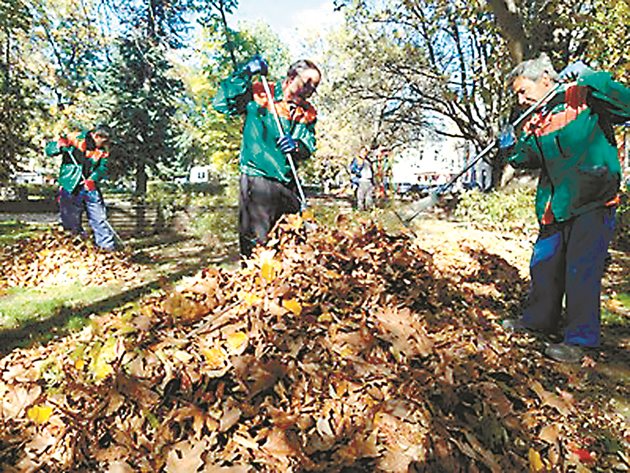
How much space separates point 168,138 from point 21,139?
728cm

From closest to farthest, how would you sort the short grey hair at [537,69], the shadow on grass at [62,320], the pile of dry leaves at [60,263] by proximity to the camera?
the short grey hair at [537,69] → the shadow on grass at [62,320] → the pile of dry leaves at [60,263]

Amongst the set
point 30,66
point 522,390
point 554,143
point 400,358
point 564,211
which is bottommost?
point 522,390

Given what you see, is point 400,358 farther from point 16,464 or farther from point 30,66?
point 30,66

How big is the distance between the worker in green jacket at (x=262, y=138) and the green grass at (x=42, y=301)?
194 cm

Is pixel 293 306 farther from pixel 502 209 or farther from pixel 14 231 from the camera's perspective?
pixel 14 231

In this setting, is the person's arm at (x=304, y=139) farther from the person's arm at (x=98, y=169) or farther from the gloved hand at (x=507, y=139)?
the person's arm at (x=98, y=169)

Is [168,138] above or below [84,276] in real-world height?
above

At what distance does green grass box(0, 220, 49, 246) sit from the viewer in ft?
25.8

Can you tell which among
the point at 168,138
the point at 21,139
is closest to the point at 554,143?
the point at 21,139

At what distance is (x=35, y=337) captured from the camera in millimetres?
3650

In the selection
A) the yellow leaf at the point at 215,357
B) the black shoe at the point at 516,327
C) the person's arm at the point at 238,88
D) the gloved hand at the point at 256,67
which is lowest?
the black shoe at the point at 516,327

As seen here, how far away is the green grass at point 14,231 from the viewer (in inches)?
310

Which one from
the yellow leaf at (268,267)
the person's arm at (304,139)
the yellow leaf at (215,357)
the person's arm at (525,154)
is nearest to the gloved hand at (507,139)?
the person's arm at (525,154)

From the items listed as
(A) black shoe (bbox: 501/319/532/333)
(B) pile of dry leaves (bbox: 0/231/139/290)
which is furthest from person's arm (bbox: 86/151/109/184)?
(A) black shoe (bbox: 501/319/532/333)
